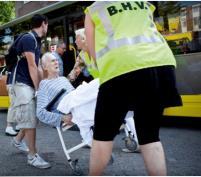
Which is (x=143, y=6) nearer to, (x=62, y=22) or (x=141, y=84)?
(x=141, y=84)

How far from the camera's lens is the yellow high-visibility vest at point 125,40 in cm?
262

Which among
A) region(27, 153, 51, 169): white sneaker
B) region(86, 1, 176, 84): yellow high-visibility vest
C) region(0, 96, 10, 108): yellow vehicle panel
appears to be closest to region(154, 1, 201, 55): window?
region(27, 153, 51, 169): white sneaker

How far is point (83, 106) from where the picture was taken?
4.07 meters

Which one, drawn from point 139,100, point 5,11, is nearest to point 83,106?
point 139,100

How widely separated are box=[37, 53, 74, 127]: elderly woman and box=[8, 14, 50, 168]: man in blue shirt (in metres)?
0.12

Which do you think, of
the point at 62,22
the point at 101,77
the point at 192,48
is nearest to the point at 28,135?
the point at 101,77

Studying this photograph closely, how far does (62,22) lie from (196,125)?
12.9 feet

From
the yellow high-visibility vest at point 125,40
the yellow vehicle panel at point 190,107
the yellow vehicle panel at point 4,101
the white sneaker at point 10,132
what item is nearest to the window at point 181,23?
the yellow vehicle panel at point 190,107

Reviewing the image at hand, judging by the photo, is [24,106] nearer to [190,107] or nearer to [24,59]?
[24,59]

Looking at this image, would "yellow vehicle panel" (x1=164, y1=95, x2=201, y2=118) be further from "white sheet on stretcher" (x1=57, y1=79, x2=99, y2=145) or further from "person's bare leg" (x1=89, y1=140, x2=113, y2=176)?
"person's bare leg" (x1=89, y1=140, x2=113, y2=176)

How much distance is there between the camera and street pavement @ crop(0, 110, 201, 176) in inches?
168

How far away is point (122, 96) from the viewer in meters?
2.62

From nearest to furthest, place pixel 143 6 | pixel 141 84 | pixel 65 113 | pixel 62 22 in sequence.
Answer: pixel 141 84 < pixel 143 6 < pixel 65 113 < pixel 62 22

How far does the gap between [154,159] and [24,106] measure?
2.23 meters
